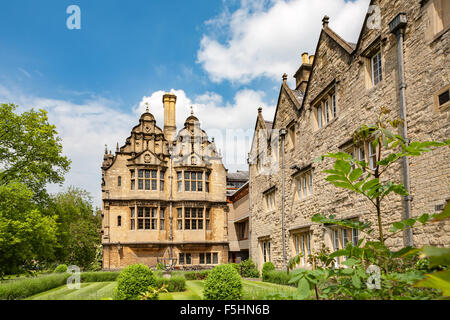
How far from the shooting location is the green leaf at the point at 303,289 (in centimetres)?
291

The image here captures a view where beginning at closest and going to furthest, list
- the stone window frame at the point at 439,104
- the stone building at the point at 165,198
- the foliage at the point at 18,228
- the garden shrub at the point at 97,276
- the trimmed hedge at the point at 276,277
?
the stone window frame at the point at 439,104 < the trimmed hedge at the point at 276,277 < the foliage at the point at 18,228 < the garden shrub at the point at 97,276 < the stone building at the point at 165,198

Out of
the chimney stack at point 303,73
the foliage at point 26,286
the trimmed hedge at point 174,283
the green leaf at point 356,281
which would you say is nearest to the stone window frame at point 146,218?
the foliage at point 26,286

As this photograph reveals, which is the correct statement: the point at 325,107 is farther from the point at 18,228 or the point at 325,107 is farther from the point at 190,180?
the point at 190,180

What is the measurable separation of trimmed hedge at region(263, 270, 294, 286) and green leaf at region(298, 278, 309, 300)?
1514cm

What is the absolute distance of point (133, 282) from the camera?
1445cm

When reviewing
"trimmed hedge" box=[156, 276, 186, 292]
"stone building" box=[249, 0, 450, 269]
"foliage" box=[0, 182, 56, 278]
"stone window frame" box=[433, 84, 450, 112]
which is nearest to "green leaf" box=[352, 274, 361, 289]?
"stone building" box=[249, 0, 450, 269]

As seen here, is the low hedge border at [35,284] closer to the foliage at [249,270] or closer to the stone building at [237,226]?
the foliage at [249,270]

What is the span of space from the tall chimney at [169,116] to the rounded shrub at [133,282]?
2244 centimetres

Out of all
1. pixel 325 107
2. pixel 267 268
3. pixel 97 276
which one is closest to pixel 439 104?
pixel 325 107

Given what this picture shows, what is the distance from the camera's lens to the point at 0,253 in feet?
72.5

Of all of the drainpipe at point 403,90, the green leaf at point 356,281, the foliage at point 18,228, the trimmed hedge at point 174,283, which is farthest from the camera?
the foliage at point 18,228

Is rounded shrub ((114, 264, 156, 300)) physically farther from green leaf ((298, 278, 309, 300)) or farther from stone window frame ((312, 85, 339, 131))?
green leaf ((298, 278, 309, 300))

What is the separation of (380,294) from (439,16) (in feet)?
30.4

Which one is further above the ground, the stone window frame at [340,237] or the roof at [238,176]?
the roof at [238,176]
